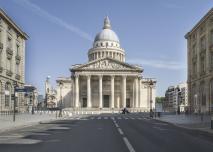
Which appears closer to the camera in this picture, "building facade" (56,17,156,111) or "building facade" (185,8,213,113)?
"building facade" (185,8,213,113)

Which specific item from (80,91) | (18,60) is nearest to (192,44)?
(18,60)

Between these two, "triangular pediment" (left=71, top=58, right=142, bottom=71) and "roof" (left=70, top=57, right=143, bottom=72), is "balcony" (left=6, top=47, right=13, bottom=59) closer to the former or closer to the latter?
"roof" (left=70, top=57, right=143, bottom=72)

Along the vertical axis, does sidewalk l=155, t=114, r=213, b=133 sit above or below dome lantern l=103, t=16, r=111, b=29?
below

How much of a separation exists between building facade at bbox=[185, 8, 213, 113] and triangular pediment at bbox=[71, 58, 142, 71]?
130 ft

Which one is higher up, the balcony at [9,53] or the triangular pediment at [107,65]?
the triangular pediment at [107,65]

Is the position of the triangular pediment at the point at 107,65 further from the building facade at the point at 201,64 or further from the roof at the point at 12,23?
the roof at the point at 12,23

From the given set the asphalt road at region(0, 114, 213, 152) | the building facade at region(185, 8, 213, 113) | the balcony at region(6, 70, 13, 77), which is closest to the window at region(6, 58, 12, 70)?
the balcony at region(6, 70, 13, 77)

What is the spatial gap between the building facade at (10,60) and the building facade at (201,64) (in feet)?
96.1

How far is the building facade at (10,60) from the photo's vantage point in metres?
57.7

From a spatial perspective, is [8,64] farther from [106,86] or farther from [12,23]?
[106,86]

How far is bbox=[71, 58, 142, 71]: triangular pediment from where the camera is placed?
119 m

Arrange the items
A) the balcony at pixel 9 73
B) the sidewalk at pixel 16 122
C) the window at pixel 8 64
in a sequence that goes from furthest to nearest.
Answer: the window at pixel 8 64
the balcony at pixel 9 73
the sidewalk at pixel 16 122

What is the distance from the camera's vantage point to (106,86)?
12812 centimetres

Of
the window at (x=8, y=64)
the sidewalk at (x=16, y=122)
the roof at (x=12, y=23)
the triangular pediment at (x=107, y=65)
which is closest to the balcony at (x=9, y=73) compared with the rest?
the window at (x=8, y=64)
